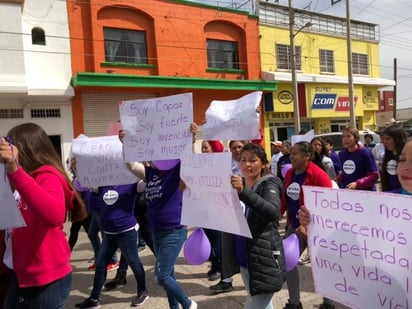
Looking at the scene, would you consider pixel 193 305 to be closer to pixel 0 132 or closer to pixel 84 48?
pixel 0 132

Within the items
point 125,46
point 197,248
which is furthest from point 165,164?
point 125,46

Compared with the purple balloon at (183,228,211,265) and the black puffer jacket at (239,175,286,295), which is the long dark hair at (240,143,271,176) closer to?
the black puffer jacket at (239,175,286,295)

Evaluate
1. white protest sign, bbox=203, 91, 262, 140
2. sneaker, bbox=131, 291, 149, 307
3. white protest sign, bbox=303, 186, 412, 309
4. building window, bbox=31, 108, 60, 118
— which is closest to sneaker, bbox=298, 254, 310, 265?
white protest sign, bbox=203, 91, 262, 140

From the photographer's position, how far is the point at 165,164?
383cm

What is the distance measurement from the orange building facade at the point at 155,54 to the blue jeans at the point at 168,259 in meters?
11.9

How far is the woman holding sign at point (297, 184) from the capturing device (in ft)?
12.5

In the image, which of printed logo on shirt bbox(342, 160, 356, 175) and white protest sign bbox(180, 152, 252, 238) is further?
printed logo on shirt bbox(342, 160, 356, 175)

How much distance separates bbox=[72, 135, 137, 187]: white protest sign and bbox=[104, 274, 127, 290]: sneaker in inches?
53.2

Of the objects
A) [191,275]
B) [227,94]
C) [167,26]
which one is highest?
[167,26]

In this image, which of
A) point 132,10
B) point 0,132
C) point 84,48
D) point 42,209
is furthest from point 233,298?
point 132,10

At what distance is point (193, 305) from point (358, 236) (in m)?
2.14

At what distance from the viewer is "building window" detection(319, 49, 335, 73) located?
74.9ft

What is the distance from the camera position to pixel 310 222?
2.29 meters

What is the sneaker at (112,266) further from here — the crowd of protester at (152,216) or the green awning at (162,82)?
the green awning at (162,82)
